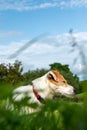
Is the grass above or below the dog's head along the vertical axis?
below

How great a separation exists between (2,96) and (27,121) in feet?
0.35

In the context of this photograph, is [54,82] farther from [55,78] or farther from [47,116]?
[47,116]

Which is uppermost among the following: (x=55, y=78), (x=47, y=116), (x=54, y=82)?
(x=55, y=78)

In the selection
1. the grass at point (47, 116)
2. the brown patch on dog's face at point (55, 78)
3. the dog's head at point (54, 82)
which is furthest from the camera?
the brown patch on dog's face at point (55, 78)

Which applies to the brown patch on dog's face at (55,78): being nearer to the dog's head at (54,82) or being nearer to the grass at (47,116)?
the dog's head at (54,82)

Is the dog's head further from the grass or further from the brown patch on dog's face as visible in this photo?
the grass

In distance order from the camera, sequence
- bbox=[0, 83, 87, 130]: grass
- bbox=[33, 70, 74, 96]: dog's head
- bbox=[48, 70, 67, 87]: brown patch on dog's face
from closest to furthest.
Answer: bbox=[0, 83, 87, 130]: grass < bbox=[33, 70, 74, 96]: dog's head < bbox=[48, 70, 67, 87]: brown patch on dog's face

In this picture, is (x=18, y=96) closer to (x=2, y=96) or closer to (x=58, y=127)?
(x=2, y=96)

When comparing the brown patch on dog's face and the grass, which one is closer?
the grass

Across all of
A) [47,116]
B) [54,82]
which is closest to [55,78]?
[54,82]

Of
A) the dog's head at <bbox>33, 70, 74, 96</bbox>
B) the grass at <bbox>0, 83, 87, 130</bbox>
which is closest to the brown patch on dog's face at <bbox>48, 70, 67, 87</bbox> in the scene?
the dog's head at <bbox>33, 70, 74, 96</bbox>

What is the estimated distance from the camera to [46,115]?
4.78 ft

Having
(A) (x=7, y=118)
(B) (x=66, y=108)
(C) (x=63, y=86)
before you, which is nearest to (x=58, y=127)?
(B) (x=66, y=108)

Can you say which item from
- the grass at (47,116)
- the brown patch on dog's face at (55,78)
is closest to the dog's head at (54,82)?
the brown patch on dog's face at (55,78)
